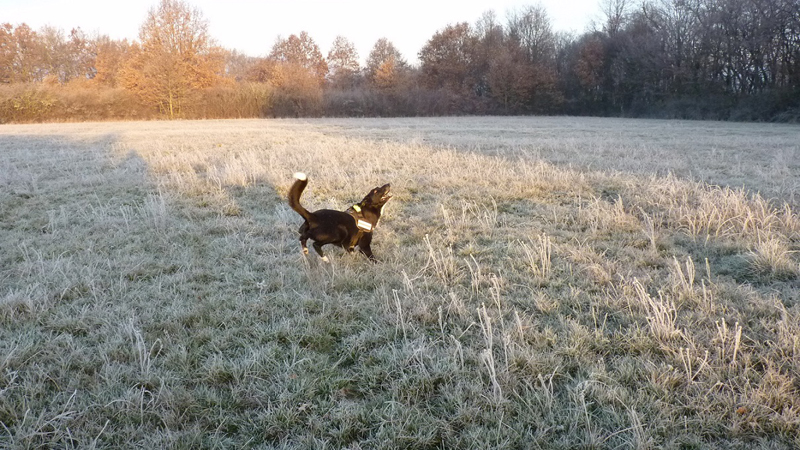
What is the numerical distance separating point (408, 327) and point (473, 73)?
48.4m

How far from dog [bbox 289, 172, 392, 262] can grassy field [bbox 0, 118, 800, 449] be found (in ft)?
0.77

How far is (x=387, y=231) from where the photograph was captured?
16.3ft

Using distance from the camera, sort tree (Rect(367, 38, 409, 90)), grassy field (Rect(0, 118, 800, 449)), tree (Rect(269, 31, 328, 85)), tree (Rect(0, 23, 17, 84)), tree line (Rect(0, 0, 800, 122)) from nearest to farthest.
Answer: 1. grassy field (Rect(0, 118, 800, 449))
2. tree line (Rect(0, 0, 800, 122))
3. tree (Rect(0, 23, 17, 84))
4. tree (Rect(367, 38, 409, 90))
5. tree (Rect(269, 31, 328, 85))

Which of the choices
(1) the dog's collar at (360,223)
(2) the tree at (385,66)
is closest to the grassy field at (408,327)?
(1) the dog's collar at (360,223)

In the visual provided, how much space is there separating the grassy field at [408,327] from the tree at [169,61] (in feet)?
99.0

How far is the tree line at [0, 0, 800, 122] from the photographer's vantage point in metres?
29.1

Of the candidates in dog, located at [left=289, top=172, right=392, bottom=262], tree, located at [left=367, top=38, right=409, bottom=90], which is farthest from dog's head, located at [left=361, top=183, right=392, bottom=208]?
tree, located at [left=367, top=38, right=409, bottom=90]

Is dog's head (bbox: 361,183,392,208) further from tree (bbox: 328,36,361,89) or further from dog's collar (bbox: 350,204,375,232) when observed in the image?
tree (bbox: 328,36,361,89)

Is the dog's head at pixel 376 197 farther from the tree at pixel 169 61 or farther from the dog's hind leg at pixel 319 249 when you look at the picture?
the tree at pixel 169 61

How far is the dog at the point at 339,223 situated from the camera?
345cm

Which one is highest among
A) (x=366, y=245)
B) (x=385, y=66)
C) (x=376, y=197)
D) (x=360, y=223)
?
(x=385, y=66)

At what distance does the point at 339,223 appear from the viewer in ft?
12.0

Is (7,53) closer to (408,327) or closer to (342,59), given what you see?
(342,59)

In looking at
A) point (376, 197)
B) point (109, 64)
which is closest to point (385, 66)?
point (109, 64)
